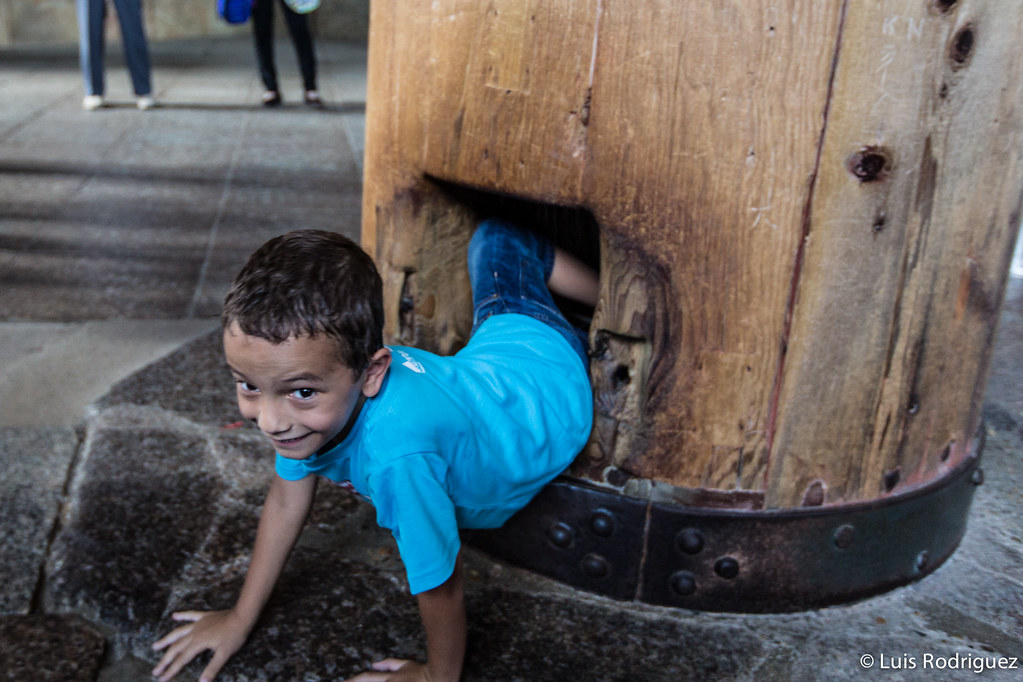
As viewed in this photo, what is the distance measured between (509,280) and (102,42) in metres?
5.72

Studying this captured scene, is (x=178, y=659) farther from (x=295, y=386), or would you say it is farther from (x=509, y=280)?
(x=509, y=280)

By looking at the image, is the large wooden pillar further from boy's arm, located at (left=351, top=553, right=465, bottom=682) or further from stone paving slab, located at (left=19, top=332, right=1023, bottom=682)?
boy's arm, located at (left=351, top=553, right=465, bottom=682)

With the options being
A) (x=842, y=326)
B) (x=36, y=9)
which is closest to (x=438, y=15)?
(x=842, y=326)

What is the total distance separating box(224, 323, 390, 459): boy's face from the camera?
4.07 ft

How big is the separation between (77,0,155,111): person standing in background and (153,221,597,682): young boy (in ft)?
18.3

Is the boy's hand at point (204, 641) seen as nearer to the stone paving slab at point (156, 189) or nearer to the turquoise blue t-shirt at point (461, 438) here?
the turquoise blue t-shirt at point (461, 438)

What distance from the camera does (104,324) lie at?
9.64ft

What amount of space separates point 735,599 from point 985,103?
→ 881mm

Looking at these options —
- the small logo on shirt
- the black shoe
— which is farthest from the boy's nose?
the black shoe

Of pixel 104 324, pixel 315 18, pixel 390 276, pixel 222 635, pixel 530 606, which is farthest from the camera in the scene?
pixel 315 18

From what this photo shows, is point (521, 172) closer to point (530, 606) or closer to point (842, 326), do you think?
point (842, 326)

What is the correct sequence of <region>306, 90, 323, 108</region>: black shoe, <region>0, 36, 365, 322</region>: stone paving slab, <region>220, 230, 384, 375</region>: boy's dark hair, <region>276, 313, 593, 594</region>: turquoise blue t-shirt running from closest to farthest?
<region>220, 230, 384, 375</region>: boy's dark hair < <region>276, 313, 593, 594</region>: turquoise blue t-shirt < <region>0, 36, 365, 322</region>: stone paving slab < <region>306, 90, 323, 108</region>: black shoe

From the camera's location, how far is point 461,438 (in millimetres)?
1454

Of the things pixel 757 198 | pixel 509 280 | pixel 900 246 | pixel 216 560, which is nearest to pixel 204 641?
pixel 216 560
